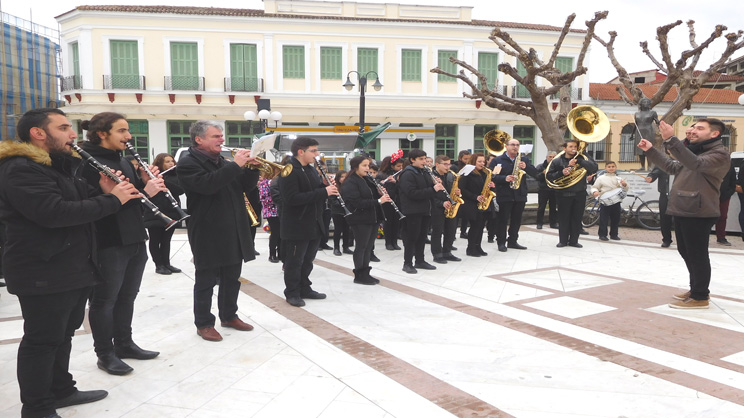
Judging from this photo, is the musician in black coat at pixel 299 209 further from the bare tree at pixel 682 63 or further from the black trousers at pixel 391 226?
the bare tree at pixel 682 63

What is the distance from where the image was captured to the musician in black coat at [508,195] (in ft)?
31.4

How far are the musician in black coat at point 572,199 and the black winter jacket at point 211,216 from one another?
672cm

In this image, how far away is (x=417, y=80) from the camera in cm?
2786

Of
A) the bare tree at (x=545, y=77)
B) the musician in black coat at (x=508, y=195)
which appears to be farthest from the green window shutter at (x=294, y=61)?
the musician in black coat at (x=508, y=195)

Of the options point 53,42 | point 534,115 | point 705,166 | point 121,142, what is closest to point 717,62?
point 534,115

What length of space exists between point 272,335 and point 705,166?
4.30 m

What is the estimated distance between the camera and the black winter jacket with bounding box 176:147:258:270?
14.7ft

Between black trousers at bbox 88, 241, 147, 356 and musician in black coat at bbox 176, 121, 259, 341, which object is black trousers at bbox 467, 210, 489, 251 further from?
black trousers at bbox 88, 241, 147, 356

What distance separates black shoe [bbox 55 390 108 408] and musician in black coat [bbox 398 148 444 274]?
469 cm

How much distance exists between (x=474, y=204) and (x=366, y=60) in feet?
64.7

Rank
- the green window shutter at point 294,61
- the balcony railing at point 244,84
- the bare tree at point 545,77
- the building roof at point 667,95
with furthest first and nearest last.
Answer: the building roof at point 667,95, the green window shutter at point 294,61, the balcony railing at point 244,84, the bare tree at point 545,77

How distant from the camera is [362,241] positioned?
6.81 meters

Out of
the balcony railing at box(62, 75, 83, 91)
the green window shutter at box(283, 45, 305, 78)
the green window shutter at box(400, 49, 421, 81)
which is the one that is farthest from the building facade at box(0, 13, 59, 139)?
the green window shutter at box(400, 49, 421, 81)

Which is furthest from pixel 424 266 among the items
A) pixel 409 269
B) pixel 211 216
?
pixel 211 216
